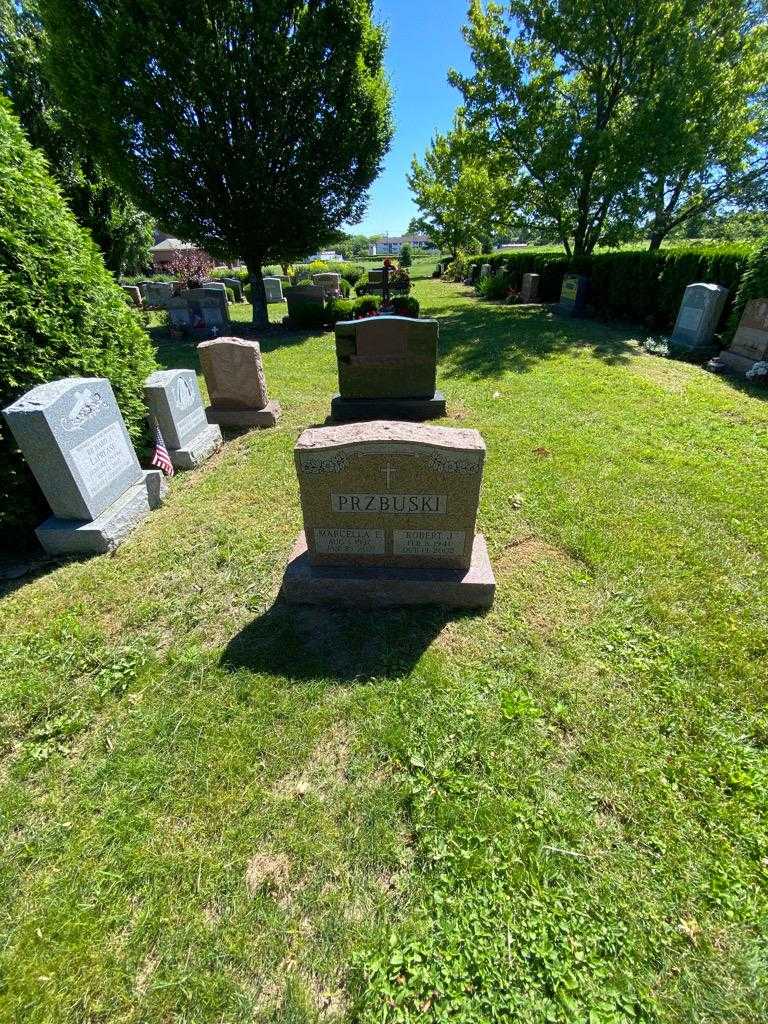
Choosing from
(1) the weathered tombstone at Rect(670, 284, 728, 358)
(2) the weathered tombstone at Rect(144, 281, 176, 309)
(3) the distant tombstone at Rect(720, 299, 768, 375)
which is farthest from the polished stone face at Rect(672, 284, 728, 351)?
(2) the weathered tombstone at Rect(144, 281, 176, 309)

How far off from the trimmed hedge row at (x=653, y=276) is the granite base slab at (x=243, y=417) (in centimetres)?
1079

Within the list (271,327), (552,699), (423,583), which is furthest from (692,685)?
(271,327)

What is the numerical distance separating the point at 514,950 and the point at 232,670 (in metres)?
2.14

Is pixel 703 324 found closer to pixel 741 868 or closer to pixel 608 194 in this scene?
pixel 608 194

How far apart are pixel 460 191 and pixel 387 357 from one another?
897 inches

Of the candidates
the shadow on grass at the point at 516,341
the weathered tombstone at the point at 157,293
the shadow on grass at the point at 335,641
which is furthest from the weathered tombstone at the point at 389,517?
the weathered tombstone at the point at 157,293

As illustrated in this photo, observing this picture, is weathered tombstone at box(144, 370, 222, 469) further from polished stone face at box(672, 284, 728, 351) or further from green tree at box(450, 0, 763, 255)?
green tree at box(450, 0, 763, 255)

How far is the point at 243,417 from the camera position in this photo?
7457 mm

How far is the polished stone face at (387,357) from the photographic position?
7.35 m

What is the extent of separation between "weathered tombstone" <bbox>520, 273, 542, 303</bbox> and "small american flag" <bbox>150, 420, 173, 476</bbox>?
1969 cm

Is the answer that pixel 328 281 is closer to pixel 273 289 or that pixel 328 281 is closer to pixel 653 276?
pixel 273 289

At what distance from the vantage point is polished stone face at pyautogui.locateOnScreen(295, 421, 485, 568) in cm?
311

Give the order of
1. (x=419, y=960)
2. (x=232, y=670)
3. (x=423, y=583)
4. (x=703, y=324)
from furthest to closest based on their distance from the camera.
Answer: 1. (x=703, y=324)
2. (x=423, y=583)
3. (x=232, y=670)
4. (x=419, y=960)

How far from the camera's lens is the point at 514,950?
1794 millimetres
